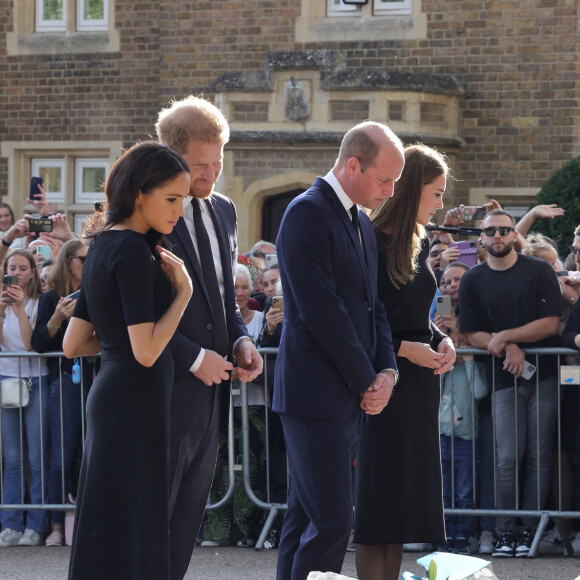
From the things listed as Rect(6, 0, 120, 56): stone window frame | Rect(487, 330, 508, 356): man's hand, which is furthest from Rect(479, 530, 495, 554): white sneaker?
Rect(6, 0, 120, 56): stone window frame

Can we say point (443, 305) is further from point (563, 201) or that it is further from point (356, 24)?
point (356, 24)

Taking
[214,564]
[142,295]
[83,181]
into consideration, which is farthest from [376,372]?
[83,181]

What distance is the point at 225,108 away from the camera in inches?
546

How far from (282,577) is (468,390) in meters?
2.90

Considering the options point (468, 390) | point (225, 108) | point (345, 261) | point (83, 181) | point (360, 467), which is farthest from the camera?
point (83, 181)

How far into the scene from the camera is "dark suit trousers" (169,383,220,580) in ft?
12.2

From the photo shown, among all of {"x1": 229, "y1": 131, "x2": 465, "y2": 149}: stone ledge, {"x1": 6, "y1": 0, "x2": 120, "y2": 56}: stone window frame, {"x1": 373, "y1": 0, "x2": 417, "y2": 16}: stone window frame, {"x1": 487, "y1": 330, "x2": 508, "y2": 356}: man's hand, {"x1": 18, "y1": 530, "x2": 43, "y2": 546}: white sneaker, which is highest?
{"x1": 373, "y1": 0, "x2": 417, "y2": 16}: stone window frame

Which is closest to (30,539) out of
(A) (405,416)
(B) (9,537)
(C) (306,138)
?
(B) (9,537)

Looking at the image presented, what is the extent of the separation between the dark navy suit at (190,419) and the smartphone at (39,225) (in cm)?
544

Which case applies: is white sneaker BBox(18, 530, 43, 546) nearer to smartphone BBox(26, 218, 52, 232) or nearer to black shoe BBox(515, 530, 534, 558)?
black shoe BBox(515, 530, 534, 558)

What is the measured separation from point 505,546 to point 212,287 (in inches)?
131

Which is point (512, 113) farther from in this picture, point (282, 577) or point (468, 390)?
point (282, 577)

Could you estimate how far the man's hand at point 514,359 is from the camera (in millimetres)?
6492

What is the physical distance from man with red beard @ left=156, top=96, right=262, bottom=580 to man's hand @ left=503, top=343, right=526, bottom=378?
2915mm
